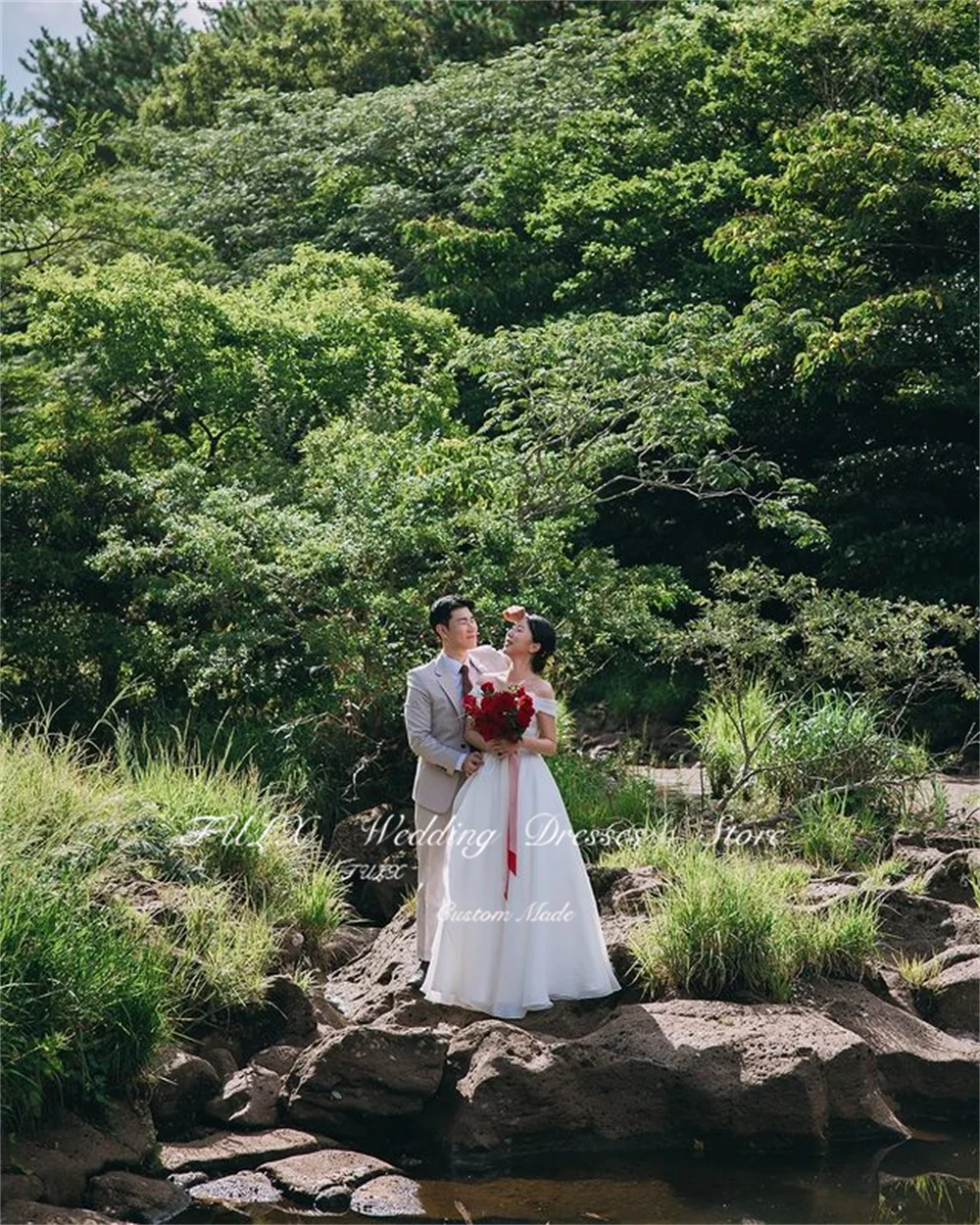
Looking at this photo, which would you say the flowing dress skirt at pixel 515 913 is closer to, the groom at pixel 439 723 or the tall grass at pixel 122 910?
the groom at pixel 439 723

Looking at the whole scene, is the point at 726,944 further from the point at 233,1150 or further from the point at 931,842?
the point at 931,842

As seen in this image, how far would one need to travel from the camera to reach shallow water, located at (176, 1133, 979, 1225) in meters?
7.04

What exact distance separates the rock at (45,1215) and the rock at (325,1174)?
0.84 metres

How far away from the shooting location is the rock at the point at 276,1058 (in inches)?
321

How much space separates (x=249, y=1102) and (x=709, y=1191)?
210 centimetres

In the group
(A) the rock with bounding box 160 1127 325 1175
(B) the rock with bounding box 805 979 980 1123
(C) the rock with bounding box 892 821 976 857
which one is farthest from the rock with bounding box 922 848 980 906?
(A) the rock with bounding box 160 1127 325 1175

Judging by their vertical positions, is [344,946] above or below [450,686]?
below

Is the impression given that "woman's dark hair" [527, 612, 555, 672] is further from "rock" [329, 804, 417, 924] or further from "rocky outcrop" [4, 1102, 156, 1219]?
"rocky outcrop" [4, 1102, 156, 1219]

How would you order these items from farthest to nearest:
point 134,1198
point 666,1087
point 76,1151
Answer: point 666,1087, point 76,1151, point 134,1198

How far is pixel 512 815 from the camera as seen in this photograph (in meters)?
8.51

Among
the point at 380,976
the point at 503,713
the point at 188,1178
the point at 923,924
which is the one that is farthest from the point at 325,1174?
the point at 923,924

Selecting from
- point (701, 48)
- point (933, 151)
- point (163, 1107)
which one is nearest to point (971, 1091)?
point (163, 1107)

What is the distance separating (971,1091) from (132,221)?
1381cm

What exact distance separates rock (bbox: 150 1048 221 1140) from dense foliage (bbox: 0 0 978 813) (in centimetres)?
445
